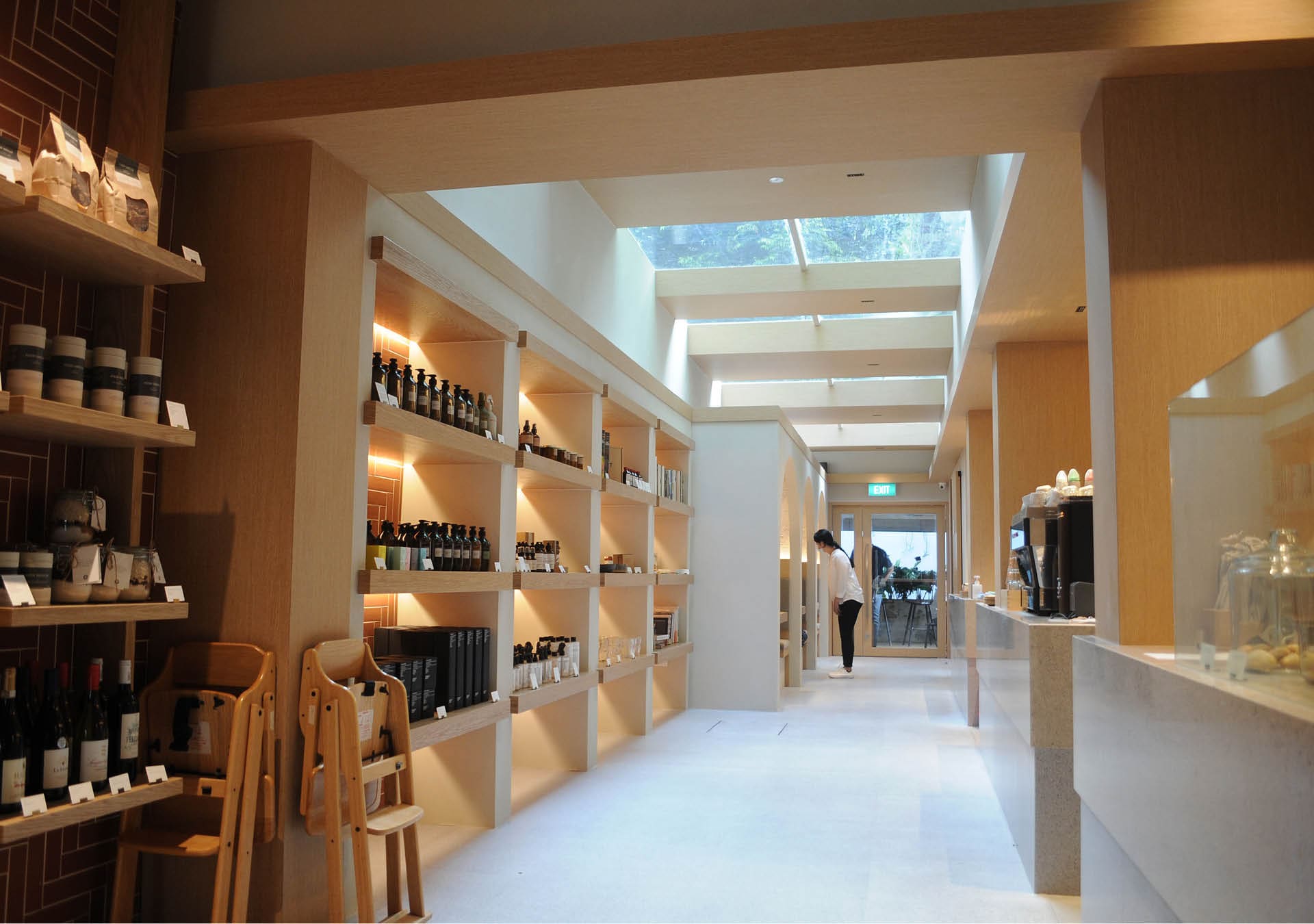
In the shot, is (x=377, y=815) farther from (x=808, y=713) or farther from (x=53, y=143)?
(x=808, y=713)

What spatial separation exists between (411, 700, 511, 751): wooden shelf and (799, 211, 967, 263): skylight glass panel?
449cm

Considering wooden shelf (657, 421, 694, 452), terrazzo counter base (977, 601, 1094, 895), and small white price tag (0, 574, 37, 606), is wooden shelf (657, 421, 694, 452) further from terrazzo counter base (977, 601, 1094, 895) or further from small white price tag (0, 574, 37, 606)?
small white price tag (0, 574, 37, 606)

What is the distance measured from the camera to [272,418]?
347 cm

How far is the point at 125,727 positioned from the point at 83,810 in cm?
32

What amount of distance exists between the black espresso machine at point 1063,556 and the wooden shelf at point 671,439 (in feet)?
12.8

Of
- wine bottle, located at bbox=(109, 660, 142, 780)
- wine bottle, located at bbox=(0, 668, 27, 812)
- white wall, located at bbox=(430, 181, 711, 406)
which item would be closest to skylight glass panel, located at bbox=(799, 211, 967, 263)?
white wall, located at bbox=(430, 181, 711, 406)

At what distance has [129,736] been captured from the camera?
116 inches

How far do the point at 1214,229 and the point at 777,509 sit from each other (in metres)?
6.38

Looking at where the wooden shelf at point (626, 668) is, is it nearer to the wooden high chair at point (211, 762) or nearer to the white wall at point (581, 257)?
the white wall at point (581, 257)

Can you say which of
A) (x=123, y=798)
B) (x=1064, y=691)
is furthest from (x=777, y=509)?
(x=123, y=798)

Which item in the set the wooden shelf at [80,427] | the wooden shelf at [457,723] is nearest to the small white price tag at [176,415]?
the wooden shelf at [80,427]

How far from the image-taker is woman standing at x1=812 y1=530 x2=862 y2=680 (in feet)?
40.0

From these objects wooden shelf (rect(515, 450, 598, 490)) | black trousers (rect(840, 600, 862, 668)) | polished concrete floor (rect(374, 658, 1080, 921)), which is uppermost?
wooden shelf (rect(515, 450, 598, 490))

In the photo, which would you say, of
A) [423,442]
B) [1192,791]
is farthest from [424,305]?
[1192,791]
